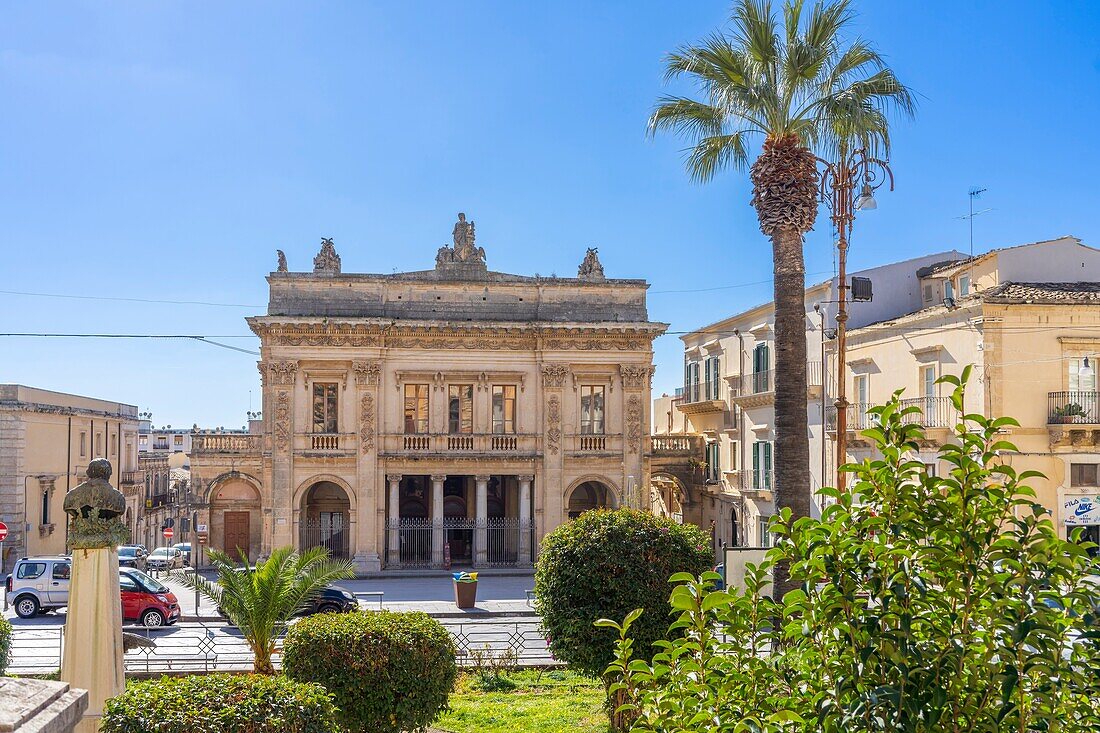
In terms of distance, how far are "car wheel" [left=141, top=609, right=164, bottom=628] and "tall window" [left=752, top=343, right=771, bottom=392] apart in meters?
20.7

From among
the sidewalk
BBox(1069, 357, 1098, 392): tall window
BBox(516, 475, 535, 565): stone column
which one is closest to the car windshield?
the sidewalk

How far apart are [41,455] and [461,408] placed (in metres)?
19.7

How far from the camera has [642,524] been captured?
514 inches

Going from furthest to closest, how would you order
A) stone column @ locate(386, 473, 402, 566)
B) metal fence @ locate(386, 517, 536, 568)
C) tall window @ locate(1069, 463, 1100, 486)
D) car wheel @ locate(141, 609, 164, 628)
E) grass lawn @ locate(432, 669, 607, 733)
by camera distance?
metal fence @ locate(386, 517, 536, 568) < stone column @ locate(386, 473, 402, 566) < tall window @ locate(1069, 463, 1100, 486) < car wheel @ locate(141, 609, 164, 628) < grass lawn @ locate(432, 669, 607, 733)

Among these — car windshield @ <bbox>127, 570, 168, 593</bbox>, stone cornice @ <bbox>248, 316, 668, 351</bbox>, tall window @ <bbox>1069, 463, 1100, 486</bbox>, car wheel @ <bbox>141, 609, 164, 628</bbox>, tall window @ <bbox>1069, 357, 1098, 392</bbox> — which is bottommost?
car wheel @ <bbox>141, 609, 164, 628</bbox>

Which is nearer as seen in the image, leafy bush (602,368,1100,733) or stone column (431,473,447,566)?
leafy bush (602,368,1100,733)

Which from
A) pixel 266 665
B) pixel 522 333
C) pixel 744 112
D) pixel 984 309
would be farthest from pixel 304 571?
pixel 522 333

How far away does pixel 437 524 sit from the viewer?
34312mm

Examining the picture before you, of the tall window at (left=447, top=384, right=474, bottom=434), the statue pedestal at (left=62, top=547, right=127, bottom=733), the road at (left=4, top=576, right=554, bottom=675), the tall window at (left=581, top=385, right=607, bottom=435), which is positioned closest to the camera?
the statue pedestal at (left=62, top=547, right=127, bottom=733)

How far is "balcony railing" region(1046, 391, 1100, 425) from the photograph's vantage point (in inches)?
917

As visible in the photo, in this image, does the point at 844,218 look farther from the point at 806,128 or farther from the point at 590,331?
the point at 590,331

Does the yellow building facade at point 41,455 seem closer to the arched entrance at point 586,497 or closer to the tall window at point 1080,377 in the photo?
the arched entrance at point 586,497

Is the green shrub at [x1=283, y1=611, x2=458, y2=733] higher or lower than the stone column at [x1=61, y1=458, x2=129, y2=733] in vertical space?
lower

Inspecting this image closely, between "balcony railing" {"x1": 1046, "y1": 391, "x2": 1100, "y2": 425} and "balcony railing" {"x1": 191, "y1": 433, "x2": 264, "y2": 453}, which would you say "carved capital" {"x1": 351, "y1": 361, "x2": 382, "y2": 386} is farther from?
"balcony railing" {"x1": 1046, "y1": 391, "x2": 1100, "y2": 425}
